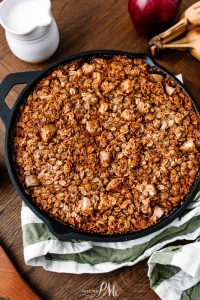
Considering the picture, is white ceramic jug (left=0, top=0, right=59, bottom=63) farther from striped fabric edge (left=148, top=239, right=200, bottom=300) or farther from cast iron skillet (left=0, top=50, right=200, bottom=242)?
striped fabric edge (left=148, top=239, right=200, bottom=300)

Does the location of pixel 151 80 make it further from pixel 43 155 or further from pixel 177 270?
pixel 177 270

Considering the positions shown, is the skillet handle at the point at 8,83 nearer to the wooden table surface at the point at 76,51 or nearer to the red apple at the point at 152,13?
the wooden table surface at the point at 76,51

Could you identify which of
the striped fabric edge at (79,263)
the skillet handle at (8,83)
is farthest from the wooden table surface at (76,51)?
the skillet handle at (8,83)

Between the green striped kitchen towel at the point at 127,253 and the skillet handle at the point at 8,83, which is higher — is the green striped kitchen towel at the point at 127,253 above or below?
below

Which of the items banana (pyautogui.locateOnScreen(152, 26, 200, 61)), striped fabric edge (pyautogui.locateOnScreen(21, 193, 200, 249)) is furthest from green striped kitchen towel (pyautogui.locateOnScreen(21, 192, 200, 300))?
banana (pyautogui.locateOnScreen(152, 26, 200, 61))

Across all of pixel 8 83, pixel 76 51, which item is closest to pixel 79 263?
pixel 8 83
